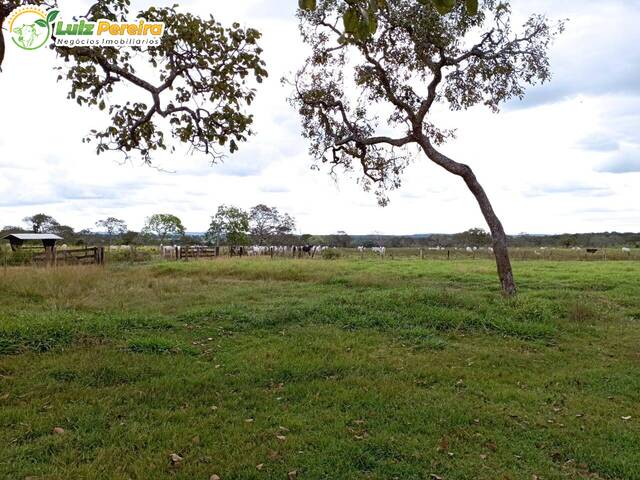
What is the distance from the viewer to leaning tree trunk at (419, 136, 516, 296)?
11.8 metres

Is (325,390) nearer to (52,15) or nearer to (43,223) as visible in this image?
(52,15)

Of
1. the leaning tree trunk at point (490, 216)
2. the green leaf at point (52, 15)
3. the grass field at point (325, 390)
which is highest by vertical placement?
the green leaf at point (52, 15)

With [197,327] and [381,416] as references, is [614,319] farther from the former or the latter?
[197,327]

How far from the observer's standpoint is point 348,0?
2.26 m

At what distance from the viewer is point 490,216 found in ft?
39.0

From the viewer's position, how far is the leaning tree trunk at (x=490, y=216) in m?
11.8

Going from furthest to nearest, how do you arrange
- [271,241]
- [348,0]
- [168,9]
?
[271,241]
[168,9]
[348,0]

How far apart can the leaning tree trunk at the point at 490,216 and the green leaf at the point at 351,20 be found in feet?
33.4

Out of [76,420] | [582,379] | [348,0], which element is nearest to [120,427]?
[76,420]

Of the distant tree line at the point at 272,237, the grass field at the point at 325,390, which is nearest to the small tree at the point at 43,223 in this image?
the distant tree line at the point at 272,237

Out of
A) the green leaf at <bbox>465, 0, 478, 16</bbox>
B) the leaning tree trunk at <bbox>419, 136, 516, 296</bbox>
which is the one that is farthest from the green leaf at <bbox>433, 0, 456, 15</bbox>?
the leaning tree trunk at <bbox>419, 136, 516, 296</bbox>

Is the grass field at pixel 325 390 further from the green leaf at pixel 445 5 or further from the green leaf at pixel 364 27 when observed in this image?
the green leaf at pixel 445 5

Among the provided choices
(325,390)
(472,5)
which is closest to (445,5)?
(472,5)

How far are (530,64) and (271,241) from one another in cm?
4602
